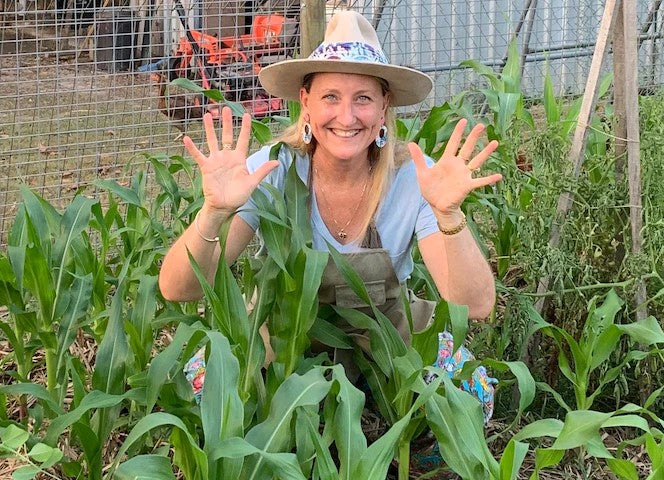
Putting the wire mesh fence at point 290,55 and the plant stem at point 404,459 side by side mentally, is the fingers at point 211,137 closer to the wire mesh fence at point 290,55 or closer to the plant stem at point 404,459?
the plant stem at point 404,459

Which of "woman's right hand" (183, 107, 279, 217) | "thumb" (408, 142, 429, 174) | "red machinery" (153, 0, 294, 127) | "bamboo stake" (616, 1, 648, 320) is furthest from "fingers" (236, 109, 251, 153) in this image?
"red machinery" (153, 0, 294, 127)

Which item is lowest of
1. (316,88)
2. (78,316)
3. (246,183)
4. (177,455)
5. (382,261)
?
(177,455)

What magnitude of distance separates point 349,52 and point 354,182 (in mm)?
363

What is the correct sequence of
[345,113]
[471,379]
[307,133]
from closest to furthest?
1. [345,113]
2. [307,133]
3. [471,379]

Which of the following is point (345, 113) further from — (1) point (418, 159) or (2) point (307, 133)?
(1) point (418, 159)

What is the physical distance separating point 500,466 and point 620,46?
1.42 meters

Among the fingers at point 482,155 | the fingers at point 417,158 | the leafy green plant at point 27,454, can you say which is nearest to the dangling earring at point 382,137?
the fingers at point 417,158

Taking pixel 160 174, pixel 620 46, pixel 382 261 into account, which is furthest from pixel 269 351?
pixel 620 46

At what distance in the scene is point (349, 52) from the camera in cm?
247

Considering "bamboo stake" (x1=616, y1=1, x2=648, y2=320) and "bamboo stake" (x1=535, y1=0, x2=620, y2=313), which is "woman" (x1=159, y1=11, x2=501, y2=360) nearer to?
"bamboo stake" (x1=535, y1=0, x2=620, y2=313)

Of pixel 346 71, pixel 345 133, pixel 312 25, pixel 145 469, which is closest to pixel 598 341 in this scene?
pixel 345 133

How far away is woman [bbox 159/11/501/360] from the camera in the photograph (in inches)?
87.2

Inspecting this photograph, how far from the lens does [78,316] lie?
2.73m

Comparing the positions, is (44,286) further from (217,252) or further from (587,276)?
(587,276)
